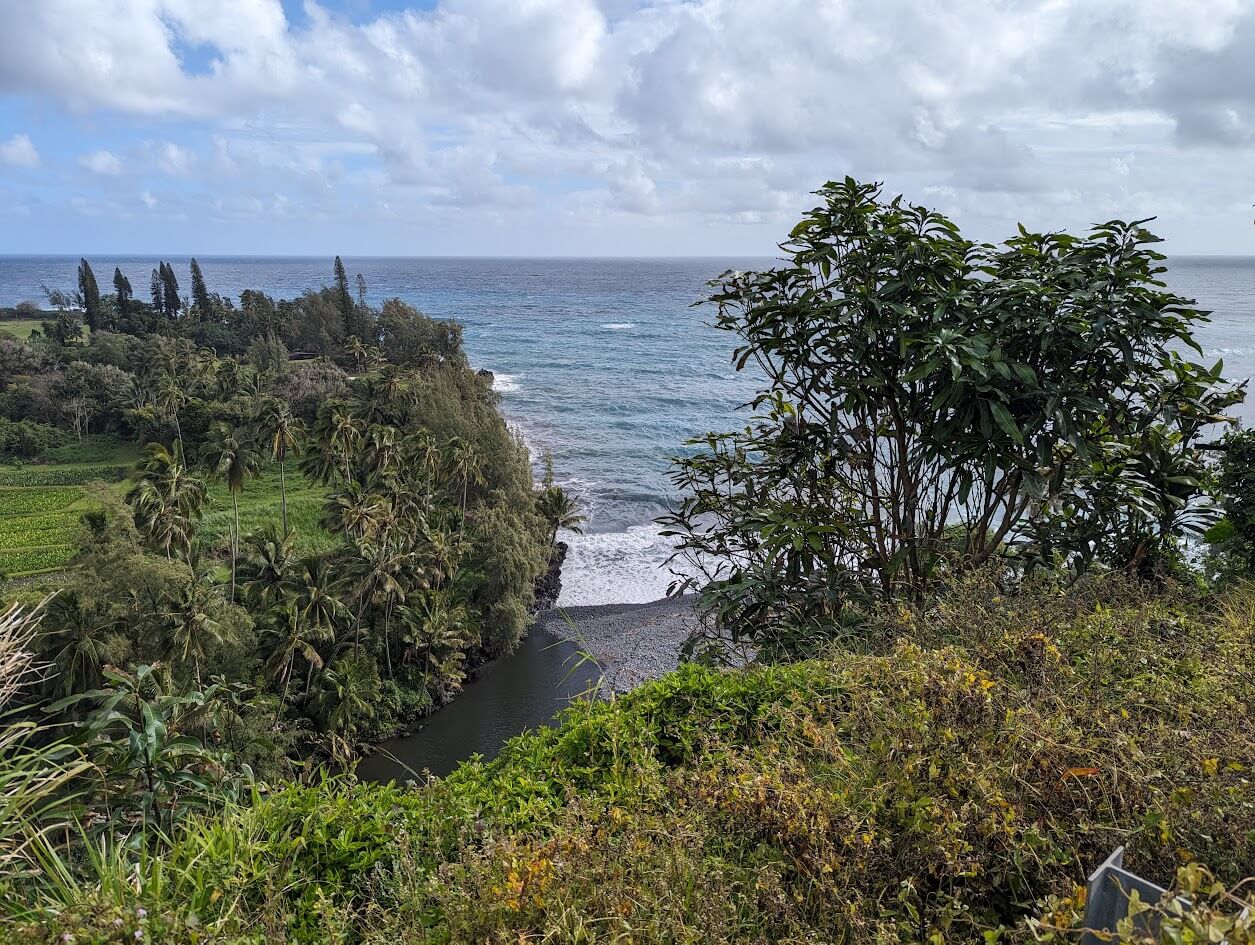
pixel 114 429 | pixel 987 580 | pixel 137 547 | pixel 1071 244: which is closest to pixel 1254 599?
pixel 987 580

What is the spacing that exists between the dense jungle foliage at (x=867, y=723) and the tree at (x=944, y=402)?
2cm

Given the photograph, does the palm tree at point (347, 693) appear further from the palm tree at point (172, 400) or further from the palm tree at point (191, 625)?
the palm tree at point (172, 400)

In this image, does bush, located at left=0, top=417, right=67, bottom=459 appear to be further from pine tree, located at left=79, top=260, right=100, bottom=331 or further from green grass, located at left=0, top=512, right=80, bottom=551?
pine tree, located at left=79, top=260, right=100, bottom=331

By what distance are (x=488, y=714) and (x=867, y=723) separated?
21.1m

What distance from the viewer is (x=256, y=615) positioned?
72.1 ft

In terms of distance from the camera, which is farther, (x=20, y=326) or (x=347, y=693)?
(x=20, y=326)

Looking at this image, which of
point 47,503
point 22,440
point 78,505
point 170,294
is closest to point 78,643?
point 78,505

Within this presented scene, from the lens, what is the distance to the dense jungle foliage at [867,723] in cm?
211

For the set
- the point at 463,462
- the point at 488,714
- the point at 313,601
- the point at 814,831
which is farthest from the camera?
the point at 463,462

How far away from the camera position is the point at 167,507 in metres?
24.3

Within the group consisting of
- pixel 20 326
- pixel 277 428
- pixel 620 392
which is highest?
pixel 20 326

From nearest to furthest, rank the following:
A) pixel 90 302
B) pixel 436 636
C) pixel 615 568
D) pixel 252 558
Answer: pixel 436 636, pixel 252 558, pixel 615 568, pixel 90 302

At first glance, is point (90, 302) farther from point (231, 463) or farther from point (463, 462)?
point (463, 462)

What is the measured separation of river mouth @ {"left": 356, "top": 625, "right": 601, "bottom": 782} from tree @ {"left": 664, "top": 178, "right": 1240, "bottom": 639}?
50.3 ft
